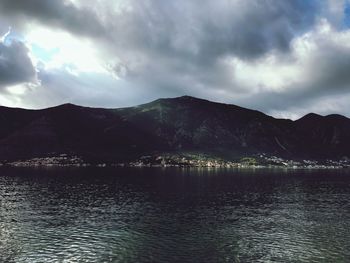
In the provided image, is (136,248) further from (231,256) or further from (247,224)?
(247,224)

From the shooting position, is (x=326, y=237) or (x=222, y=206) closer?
(x=326, y=237)

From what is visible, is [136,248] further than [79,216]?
No

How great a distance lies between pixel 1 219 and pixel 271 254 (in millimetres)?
82057

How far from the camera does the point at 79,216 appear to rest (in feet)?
380

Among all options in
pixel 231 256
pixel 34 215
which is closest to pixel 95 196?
pixel 34 215

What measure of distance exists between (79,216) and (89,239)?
3283cm

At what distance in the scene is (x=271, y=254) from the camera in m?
74.0

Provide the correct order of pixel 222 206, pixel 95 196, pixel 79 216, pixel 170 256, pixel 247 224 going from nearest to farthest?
pixel 170 256, pixel 247 224, pixel 79 216, pixel 222 206, pixel 95 196

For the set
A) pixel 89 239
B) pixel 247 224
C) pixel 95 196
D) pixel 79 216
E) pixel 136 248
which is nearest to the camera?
pixel 136 248

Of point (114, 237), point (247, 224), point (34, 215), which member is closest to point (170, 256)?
point (114, 237)

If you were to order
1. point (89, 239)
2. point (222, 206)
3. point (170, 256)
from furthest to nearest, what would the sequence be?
point (222, 206), point (89, 239), point (170, 256)

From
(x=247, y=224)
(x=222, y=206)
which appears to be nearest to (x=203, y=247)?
(x=247, y=224)

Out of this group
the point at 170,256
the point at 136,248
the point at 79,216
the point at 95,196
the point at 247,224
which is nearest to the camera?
the point at 170,256

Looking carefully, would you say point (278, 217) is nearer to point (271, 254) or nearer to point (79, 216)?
point (271, 254)
